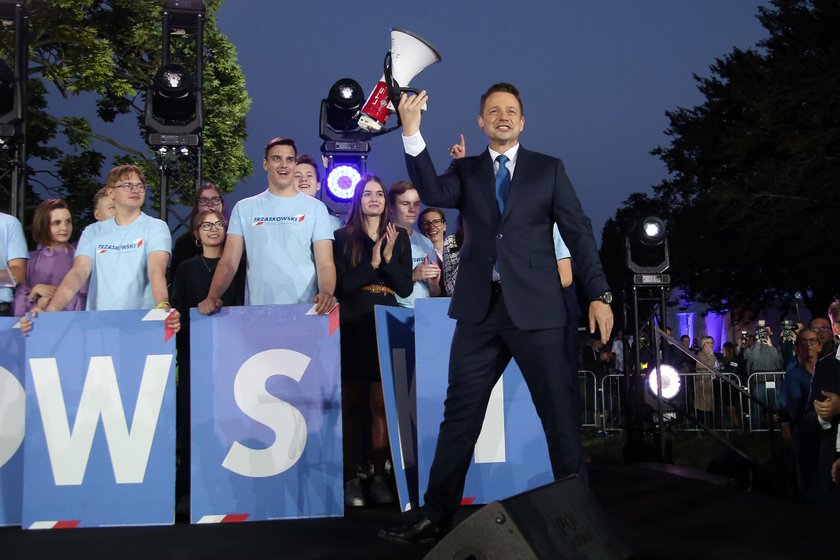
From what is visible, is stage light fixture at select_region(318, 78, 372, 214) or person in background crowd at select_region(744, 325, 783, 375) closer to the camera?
stage light fixture at select_region(318, 78, 372, 214)

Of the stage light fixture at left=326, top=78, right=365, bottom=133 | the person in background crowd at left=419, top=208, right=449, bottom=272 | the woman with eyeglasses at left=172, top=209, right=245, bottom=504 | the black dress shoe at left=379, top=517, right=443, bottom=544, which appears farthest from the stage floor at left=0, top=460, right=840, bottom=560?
the stage light fixture at left=326, top=78, right=365, bottom=133

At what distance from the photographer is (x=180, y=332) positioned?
5.58m

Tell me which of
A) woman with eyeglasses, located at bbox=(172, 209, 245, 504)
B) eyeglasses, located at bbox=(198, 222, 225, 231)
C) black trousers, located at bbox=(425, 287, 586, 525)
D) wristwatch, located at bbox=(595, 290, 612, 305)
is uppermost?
eyeglasses, located at bbox=(198, 222, 225, 231)

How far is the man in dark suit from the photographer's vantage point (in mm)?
3732

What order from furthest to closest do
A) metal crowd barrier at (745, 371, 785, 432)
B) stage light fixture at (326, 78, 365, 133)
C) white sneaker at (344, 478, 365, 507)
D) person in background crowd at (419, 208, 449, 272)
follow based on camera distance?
metal crowd barrier at (745, 371, 785, 432) < stage light fixture at (326, 78, 365, 133) < person in background crowd at (419, 208, 449, 272) < white sneaker at (344, 478, 365, 507)

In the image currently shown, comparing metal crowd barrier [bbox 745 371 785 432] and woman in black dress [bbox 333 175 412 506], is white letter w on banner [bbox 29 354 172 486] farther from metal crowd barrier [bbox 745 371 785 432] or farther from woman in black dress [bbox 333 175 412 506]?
metal crowd barrier [bbox 745 371 785 432]

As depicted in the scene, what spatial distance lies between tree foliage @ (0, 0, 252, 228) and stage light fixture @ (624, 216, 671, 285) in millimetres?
11584

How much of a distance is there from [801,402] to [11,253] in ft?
19.7

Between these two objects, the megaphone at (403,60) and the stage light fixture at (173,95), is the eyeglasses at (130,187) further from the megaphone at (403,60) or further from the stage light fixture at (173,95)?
the stage light fixture at (173,95)

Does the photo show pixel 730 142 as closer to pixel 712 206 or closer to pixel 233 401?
pixel 712 206

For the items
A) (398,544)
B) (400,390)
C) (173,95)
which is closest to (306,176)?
(400,390)

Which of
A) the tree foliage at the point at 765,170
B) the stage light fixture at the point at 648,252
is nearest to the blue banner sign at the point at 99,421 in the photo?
the stage light fixture at the point at 648,252

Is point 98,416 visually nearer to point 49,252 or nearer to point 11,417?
point 11,417

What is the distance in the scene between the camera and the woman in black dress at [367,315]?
Result: 5.66 meters
